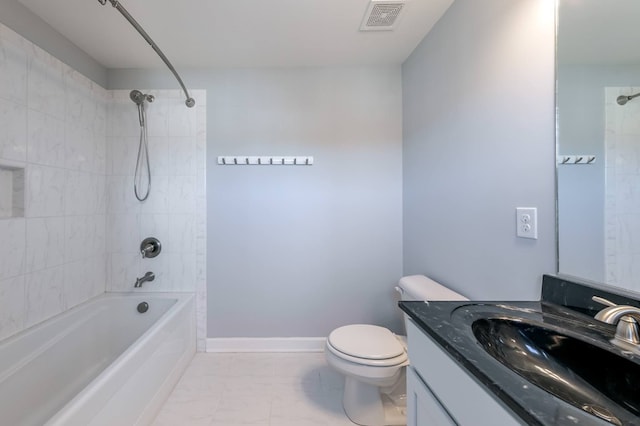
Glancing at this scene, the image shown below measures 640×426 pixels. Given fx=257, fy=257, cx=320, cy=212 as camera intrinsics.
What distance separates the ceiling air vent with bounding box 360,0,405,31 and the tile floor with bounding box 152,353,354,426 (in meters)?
2.31

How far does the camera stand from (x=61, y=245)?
168cm

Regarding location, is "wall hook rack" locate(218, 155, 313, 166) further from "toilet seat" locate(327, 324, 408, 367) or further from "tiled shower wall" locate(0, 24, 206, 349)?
"toilet seat" locate(327, 324, 408, 367)

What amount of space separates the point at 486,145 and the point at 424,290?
0.80 metres

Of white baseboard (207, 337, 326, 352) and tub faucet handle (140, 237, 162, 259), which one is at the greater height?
tub faucet handle (140, 237, 162, 259)

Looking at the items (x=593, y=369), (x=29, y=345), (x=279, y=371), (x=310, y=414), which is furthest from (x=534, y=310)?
(x=29, y=345)

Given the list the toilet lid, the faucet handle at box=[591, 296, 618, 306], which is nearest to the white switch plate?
the faucet handle at box=[591, 296, 618, 306]

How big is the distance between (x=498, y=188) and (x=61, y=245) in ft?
8.38

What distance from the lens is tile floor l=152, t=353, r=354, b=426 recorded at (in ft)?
4.73

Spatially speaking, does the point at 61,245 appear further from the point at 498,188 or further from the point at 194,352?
the point at 498,188

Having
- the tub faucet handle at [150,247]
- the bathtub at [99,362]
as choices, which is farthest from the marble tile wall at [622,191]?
the tub faucet handle at [150,247]

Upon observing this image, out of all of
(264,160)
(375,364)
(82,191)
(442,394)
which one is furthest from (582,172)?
(82,191)

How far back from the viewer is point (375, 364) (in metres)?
1.29

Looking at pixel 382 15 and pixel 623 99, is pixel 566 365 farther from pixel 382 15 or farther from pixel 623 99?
pixel 382 15

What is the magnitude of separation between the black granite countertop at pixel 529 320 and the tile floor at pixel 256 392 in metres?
1.07
